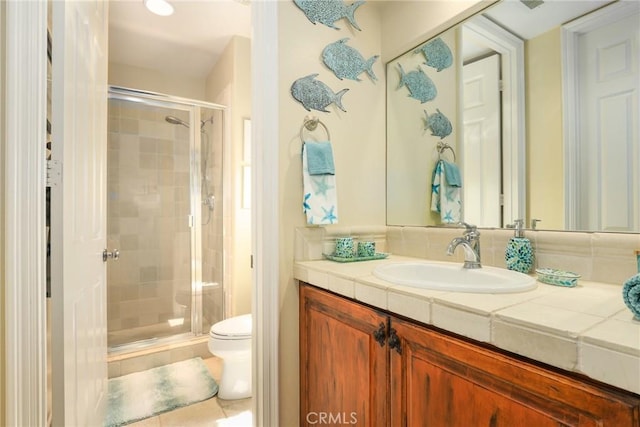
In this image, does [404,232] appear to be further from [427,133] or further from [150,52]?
[150,52]

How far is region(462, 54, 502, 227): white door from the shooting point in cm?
128

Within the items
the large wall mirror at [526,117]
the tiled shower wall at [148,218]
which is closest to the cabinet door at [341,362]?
the large wall mirror at [526,117]

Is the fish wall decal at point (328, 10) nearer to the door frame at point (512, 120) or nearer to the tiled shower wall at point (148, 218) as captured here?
the door frame at point (512, 120)

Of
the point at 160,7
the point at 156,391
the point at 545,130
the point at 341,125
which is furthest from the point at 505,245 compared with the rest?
the point at 160,7

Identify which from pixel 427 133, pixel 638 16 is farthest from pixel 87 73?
pixel 638 16

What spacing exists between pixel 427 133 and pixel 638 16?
793 millimetres

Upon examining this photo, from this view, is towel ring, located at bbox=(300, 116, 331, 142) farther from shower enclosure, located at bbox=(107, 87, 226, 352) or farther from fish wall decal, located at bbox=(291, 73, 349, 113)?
shower enclosure, located at bbox=(107, 87, 226, 352)

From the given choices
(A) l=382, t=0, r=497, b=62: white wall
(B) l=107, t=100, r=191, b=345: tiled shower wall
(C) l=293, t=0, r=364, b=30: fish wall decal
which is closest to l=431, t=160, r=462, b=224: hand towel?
(A) l=382, t=0, r=497, b=62: white wall

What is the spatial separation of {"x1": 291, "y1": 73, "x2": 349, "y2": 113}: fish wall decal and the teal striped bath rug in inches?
70.0

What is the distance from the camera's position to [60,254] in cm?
96

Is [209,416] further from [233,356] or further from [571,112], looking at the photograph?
[571,112]

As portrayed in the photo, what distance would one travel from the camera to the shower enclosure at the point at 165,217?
2619 mm

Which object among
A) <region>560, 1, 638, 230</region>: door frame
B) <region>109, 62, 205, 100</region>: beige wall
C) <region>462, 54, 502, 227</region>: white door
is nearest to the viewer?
<region>560, 1, 638, 230</region>: door frame

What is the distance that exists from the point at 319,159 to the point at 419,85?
28.3 inches
